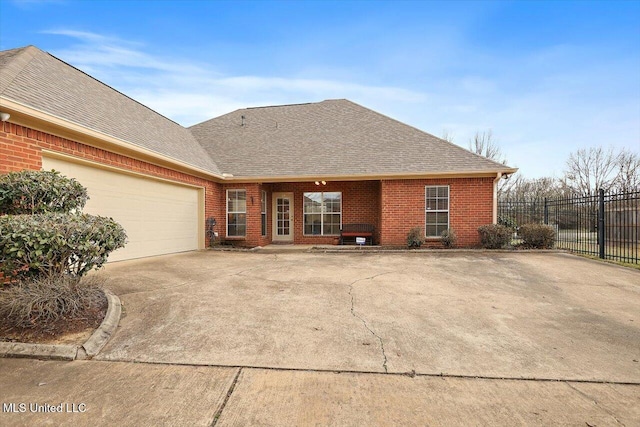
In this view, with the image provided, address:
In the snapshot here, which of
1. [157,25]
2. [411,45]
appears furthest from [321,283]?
[157,25]

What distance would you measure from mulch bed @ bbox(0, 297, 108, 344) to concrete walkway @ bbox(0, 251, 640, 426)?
35 centimetres

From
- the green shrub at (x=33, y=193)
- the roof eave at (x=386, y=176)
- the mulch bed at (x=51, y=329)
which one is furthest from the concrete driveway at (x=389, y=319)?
the roof eave at (x=386, y=176)

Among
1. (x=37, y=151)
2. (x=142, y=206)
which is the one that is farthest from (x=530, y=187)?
(x=37, y=151)

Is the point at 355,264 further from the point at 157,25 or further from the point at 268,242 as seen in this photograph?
the point at 157,25

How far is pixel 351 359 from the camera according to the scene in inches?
123

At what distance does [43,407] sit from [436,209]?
38.0 ft

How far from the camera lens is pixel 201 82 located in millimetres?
14430

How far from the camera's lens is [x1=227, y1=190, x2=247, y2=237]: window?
41.2 ft

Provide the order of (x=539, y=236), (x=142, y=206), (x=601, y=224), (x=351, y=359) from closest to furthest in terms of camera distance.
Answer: (x=351, y=359)
(x=142, y=206)
(x=601, y=224)
(x=539, y=236)

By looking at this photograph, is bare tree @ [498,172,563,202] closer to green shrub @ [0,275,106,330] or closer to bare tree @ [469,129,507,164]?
bare tree @ [469,129,507,164]

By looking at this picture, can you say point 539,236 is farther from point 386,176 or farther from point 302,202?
point 302,202

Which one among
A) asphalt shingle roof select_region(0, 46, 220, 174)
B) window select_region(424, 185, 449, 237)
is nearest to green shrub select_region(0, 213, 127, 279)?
asphalt shingle roof select_region(0, 46, 220, 174)

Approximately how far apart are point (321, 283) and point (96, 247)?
3779 millimetres

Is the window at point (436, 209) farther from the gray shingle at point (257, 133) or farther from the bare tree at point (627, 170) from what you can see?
the bare tree at point (627, 170)
